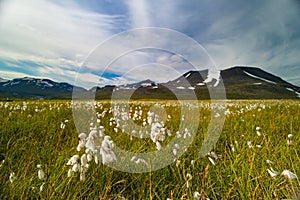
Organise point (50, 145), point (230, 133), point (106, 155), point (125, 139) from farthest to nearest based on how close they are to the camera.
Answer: point (230, 133)
point (125, 139)
point (50, 145)
point (106, 155)

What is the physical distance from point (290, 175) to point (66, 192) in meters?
1.89

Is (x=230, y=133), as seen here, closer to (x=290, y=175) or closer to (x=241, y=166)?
(x=241, y=166)

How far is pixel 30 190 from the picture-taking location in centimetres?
231

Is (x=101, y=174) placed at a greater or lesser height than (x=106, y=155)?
lesser

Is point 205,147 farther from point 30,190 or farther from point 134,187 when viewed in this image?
point 30,190

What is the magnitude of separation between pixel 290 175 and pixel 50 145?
10.9ft

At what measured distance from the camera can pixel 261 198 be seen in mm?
2109

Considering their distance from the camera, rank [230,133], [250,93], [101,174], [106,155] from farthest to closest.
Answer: [250,93] → [230,133] → [101,174] → [106,155]

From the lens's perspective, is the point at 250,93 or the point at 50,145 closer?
the point at 50,145

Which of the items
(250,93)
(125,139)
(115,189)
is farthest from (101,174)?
(250,93)

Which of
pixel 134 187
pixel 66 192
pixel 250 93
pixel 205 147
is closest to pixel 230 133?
pixel 205 147

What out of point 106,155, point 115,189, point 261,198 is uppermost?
point 106,155

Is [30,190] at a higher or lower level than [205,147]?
lower

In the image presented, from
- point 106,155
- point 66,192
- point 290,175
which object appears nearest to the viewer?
point 290,175
